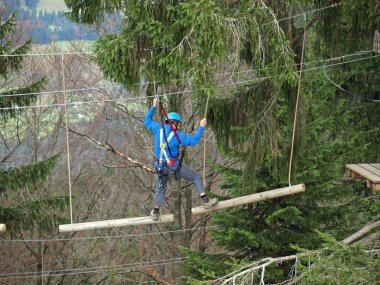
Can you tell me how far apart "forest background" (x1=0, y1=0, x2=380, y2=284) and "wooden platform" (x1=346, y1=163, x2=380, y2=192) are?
1.35 ft

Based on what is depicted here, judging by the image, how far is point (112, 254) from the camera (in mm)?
24359

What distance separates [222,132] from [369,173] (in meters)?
2.36

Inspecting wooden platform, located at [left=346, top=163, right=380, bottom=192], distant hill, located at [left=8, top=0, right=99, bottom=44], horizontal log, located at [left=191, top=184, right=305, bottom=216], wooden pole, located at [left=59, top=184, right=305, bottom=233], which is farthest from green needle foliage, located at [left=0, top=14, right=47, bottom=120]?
wooden platform, located at [left=346, top=163, right=380, bottom=192]

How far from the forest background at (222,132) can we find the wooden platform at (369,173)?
1.35ft

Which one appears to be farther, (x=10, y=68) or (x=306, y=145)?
(x=10, y=68)

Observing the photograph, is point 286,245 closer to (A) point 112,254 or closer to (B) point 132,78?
(B) point 132,78

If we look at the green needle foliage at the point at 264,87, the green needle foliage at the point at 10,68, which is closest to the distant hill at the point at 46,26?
the green needle foliage at the point at 10,68

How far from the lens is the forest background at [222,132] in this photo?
8.03 meters

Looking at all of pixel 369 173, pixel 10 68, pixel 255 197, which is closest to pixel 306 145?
pixel 369 173

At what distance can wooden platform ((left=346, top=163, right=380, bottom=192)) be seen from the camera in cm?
843

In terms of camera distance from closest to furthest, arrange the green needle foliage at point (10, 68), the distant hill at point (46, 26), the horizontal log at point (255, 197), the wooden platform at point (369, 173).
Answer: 1. the wooden platform at point (369, 173)
2. the horizontal log at point (255, 197)
3. the green needle foliage at point (10, 68)
4. the distant hill at point (46, 26)

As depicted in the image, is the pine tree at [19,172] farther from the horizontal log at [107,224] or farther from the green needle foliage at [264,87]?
the horizontal log at [107,224]

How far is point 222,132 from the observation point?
33.6 ft

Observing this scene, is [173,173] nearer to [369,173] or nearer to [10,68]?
[369,173]
